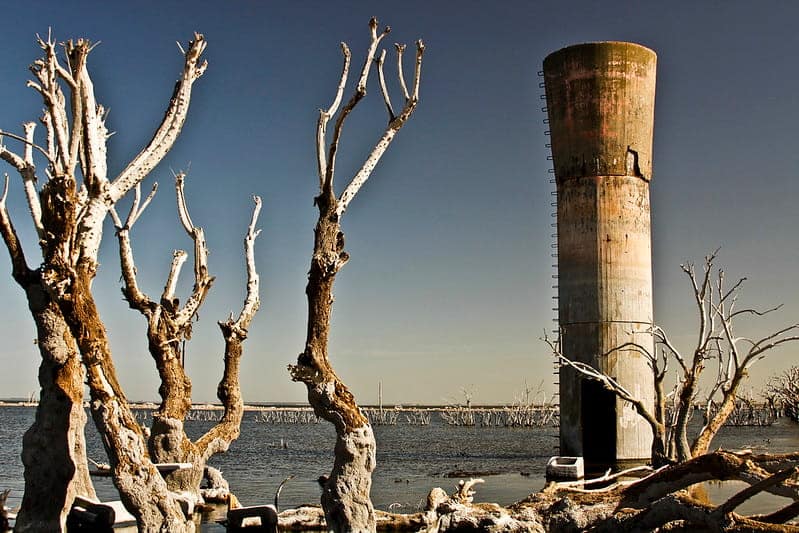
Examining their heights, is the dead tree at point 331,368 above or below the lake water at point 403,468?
above

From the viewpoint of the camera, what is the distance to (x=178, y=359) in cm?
1847

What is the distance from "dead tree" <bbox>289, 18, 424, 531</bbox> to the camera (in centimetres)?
1210

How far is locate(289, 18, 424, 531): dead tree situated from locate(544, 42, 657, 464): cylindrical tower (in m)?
13.6

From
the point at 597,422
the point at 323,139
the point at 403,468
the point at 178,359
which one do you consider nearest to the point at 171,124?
the point at 323,139

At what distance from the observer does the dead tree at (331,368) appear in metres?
12.1

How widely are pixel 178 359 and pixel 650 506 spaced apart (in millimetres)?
10126

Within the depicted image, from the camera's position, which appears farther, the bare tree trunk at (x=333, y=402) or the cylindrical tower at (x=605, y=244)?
the cylindrical tower at (x=605, y=244)

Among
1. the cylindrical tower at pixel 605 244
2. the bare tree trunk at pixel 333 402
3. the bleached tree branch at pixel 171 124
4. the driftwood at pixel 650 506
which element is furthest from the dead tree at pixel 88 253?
the cylindrical tower at pixel 605 244

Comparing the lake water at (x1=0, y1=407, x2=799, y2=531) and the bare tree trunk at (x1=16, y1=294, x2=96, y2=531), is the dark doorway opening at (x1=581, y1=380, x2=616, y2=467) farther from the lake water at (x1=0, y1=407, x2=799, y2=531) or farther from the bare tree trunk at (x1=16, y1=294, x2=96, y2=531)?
the bare tree trunk at (x1=16, y1=294, x2=96, y2=531)

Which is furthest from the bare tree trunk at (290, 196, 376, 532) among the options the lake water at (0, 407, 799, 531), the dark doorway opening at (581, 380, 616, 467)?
the dark doorway opening at (581, 380, 616, 467)

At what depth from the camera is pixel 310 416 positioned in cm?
11856

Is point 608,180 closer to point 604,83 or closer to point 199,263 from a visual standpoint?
point 604,83

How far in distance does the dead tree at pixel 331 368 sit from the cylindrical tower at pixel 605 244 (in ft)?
44.5

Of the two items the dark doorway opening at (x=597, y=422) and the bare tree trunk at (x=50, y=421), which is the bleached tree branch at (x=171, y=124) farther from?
the dark doorway opening at (x=597, y=422)
